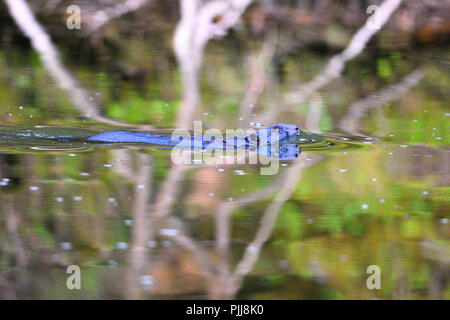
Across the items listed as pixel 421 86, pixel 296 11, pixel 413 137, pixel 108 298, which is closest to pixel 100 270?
pixel 108 298

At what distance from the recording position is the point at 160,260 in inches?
99.9

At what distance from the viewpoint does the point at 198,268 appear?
8.26 ft

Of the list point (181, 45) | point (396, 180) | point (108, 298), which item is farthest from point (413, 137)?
point (181, 45)

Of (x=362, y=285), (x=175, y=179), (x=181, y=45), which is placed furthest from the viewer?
(x=181, y=45)

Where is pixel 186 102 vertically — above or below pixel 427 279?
above

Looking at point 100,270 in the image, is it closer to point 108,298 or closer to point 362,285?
point 108,298

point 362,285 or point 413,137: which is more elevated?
point 413,137

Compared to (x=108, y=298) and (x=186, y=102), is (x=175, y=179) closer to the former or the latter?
(x=108, y=298)

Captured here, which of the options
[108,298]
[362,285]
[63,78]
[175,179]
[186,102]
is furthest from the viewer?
[63,78]

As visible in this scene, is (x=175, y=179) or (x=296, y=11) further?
(x=296, y=11)

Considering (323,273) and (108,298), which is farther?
(323,273)

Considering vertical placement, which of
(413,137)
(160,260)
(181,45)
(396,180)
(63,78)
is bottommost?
(160,260)

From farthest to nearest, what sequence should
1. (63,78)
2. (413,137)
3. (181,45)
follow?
1. (181,45)
2. (63,78)
3. (413,137)

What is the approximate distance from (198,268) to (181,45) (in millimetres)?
5732
